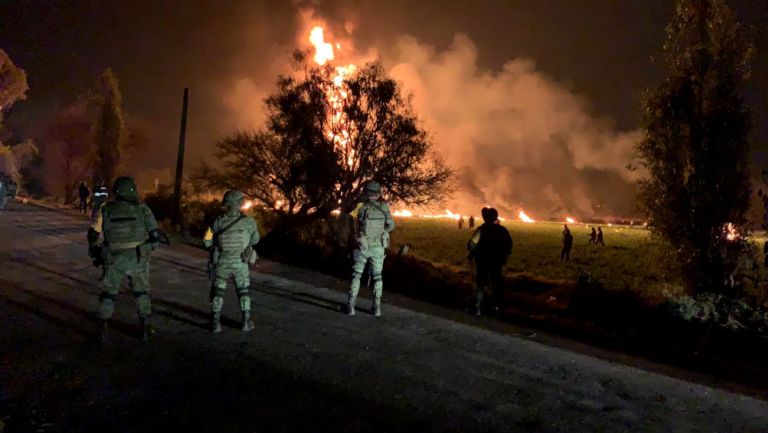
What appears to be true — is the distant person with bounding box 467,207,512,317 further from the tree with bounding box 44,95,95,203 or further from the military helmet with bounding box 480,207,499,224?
the tree with bounding box 44,95,95,203

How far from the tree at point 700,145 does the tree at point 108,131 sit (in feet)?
118

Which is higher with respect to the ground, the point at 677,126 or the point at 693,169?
the point at 677,126

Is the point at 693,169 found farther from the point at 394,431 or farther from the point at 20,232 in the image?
the point at 20,232

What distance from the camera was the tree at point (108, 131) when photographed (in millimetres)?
37125

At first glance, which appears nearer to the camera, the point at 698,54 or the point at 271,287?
the point at 271,287

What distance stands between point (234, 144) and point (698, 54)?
55.1 ft

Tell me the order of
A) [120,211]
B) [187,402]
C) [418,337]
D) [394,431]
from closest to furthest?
[394,431] < [187,402] < [120,211] < [418,337]

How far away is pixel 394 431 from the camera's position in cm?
412

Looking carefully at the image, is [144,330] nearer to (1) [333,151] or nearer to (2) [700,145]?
(2) [700,145]

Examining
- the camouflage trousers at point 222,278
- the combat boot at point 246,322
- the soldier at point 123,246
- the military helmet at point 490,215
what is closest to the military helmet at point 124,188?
the soldier at point 123,246

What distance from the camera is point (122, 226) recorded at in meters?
6.23

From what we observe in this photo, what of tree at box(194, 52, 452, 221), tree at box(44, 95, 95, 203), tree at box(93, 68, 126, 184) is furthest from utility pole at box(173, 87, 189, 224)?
tree at box(44, 95, 95, 203)

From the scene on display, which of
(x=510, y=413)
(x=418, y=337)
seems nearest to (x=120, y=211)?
(x=418, y=337)

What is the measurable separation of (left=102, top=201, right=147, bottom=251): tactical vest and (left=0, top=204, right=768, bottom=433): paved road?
1.16 m
